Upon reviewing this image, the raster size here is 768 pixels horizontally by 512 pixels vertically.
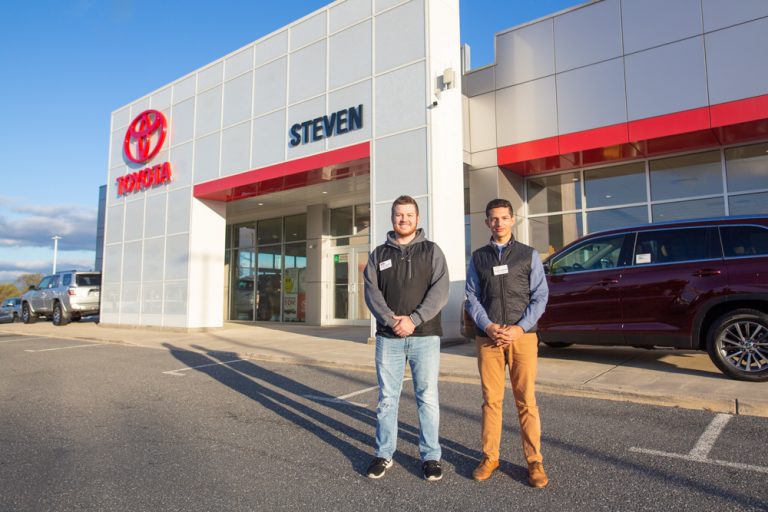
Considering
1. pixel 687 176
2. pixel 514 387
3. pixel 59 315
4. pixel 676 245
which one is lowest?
pixel 514 387

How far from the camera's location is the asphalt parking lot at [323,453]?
3.13 metres

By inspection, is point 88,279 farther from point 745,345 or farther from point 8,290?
point 8,290

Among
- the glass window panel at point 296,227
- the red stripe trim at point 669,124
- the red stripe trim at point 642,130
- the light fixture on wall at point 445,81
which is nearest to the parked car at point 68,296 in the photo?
the glass window panel at point 296,227

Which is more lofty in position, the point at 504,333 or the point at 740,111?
the point at 740,111

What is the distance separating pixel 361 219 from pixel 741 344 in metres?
Answer: 12.9

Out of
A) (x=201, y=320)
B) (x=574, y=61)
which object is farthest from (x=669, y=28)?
(x=201, y=320)

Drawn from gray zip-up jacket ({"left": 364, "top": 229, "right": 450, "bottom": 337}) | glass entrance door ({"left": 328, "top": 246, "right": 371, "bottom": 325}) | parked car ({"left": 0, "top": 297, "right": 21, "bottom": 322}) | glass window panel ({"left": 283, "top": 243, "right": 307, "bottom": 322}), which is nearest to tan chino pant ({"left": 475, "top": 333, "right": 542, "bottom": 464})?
gray zip-up jacket ({"left": 364, "top": 229, "right": 450, "bottom": 337})

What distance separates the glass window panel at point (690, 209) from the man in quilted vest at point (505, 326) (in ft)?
30.1

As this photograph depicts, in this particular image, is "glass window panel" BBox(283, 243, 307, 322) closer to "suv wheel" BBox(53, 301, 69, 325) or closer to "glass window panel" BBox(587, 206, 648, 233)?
"suv wheel" BBox(53, 301, 69, 325)

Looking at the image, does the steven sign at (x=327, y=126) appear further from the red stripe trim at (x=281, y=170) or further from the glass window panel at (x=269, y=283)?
the glass window panel at (x=269, y=283)

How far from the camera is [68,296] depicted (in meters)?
18.9

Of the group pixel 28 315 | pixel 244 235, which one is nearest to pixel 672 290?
pixel 244 235

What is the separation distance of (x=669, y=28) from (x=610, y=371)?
8.03m

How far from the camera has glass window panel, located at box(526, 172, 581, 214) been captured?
42.8ft
